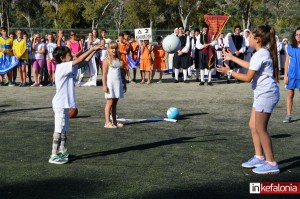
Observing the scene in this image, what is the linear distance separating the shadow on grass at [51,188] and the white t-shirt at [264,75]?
249cm

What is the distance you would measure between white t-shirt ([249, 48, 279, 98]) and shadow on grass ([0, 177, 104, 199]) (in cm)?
249

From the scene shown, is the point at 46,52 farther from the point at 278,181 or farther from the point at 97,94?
the point at 278,181

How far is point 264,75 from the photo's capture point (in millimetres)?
6852

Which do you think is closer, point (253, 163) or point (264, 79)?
point (264, 79)

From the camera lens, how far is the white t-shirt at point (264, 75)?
22.3 feet

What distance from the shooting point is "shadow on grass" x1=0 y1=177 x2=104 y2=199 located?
5.95 metres

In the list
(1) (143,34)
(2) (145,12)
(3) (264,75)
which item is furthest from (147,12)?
(3) (264,75)

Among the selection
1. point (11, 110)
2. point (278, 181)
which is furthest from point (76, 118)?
point (278, 181)

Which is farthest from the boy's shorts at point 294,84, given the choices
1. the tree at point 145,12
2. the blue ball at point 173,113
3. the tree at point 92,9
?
the tree at point 145,12

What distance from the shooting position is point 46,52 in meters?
19.0

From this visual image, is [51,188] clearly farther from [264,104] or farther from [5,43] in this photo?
[5,43]

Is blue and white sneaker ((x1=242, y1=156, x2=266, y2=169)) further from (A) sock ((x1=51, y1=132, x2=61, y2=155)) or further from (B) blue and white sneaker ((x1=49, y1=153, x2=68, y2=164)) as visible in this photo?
(A) sock ((x1=51, y1=132, x2=61, y2=155))

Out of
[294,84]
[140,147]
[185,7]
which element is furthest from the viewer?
[185,7]

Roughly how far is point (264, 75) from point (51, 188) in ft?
10.4
